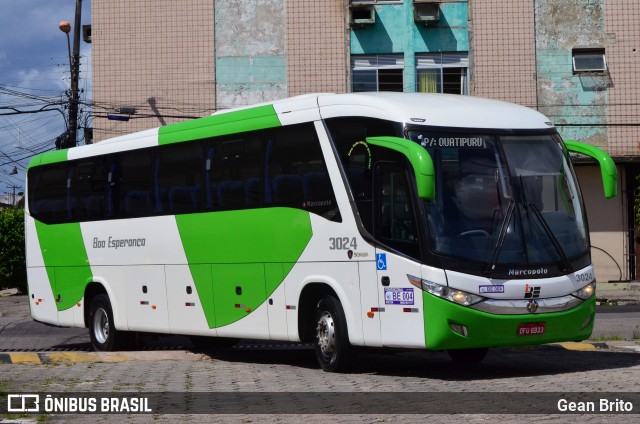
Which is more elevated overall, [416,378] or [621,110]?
[621,110]

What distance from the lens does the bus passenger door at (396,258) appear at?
42.3 feet

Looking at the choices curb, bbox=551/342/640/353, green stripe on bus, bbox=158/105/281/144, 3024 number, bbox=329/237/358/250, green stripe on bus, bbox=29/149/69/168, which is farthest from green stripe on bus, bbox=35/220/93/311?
curb, bbox=551/342/640/353

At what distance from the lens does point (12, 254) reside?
124ft

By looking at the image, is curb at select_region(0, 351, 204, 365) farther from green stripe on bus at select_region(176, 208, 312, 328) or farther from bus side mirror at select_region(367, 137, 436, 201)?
bus side mirror at select_region(367, 137, 436, 201)

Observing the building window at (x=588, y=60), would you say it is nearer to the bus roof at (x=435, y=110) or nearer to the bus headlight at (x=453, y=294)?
the bus roof at (x=435, y=110)

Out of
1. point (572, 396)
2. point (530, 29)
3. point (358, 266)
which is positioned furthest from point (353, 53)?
point (572, 396)

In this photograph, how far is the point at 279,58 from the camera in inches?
1389

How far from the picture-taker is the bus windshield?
12773 millimetres

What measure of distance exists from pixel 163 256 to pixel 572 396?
854 centimetres

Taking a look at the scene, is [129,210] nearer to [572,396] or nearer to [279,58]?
[572,396]

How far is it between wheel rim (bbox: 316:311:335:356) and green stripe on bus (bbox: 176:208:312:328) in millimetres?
931

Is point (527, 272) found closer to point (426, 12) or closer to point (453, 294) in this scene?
point (453, 294)

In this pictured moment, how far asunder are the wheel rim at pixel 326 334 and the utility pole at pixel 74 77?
24.0 m

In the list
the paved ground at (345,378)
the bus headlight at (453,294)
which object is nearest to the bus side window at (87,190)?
the paved ground at (345,378)
